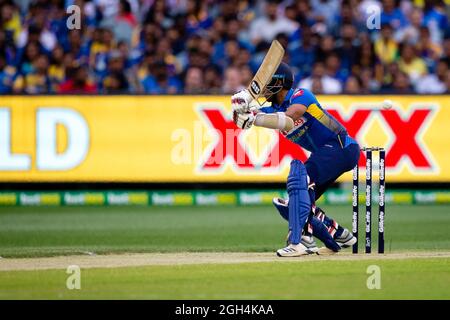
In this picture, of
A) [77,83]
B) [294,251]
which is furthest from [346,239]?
[77,83]

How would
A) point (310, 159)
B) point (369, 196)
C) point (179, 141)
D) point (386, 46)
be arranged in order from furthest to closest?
1. point (386, 46)
2. point (179, 141)
3. point (369, 196)
4. point (310, 159)

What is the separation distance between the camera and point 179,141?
52.9ft

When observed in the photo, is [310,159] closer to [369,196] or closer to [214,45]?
[369,196]

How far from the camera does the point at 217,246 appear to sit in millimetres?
11922

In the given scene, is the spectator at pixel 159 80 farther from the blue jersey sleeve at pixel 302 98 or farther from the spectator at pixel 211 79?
the blue jersey sleeve at pixel 302 98

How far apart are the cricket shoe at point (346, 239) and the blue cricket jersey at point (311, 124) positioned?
2.80 ft

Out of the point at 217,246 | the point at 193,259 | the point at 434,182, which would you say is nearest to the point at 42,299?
the point at 193,259

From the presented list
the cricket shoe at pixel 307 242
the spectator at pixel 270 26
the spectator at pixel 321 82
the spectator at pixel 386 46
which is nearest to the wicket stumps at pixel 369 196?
the cricket shoe at pixel 307 242

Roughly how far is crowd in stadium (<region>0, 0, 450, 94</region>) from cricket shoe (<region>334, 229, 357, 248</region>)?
581 centimetres

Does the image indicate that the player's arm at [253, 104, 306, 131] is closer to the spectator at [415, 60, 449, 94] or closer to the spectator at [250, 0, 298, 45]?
the spectator at [415, 60, 449, 94]

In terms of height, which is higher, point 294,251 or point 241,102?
point 241,102

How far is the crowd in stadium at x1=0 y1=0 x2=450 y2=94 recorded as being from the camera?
1691 centimetres

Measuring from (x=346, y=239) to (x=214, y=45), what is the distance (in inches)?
307

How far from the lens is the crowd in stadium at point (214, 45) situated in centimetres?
1691
